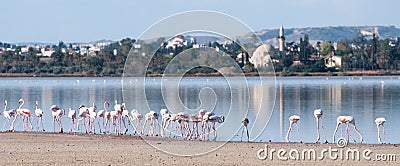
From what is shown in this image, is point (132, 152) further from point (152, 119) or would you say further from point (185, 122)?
point (152, 119)

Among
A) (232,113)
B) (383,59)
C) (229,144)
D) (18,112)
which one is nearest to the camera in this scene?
(229,144)

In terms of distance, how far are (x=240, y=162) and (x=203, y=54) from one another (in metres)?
13.6

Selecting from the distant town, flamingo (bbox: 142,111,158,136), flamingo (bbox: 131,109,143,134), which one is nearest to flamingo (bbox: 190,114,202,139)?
flamingo (bbox: 142,111,158,136)

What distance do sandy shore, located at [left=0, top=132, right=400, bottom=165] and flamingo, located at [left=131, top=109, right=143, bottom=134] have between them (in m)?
2.31

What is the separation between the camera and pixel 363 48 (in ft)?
483

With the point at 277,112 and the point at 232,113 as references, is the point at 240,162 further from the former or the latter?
the point at 277,112

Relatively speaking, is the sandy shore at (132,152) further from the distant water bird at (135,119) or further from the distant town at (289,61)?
the distant town at (289,61)

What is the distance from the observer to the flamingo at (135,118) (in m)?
24.5

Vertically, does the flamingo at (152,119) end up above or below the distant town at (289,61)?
below

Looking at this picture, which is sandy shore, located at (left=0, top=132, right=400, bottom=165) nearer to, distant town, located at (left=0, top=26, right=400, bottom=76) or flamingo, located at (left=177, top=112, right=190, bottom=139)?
flamingo, located at (left=177, top=112, right=190, bottom=139)

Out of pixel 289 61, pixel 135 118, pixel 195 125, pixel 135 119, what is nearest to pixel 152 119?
pixel 135 118

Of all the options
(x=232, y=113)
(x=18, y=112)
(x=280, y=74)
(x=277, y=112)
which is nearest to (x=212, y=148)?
(x=18, y=112)

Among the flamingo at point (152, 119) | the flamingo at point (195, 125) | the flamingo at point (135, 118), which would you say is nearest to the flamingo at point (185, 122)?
the flamingo at point (195, 125)

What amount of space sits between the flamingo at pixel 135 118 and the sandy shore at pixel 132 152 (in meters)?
2.31
